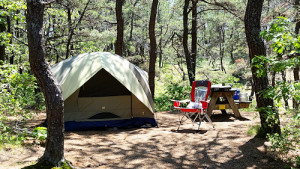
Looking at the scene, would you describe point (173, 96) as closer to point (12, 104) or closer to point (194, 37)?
point (194, 37)

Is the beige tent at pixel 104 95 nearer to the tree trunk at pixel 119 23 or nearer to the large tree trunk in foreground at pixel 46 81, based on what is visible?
the tree trunk at pixel 119 23

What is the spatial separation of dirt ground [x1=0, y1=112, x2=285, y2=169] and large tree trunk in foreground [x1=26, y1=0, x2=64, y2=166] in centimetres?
48

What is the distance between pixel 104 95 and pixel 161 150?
249cm

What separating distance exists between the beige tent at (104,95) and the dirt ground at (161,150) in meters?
0.46

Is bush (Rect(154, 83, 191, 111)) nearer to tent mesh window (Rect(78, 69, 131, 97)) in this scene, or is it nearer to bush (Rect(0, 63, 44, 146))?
tent mesh window (Rect(78, 69, 131, 97))

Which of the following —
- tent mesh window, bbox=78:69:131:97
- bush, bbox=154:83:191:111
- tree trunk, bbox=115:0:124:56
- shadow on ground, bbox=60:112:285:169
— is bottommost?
shadow on ground, bbox=60:112:285:169

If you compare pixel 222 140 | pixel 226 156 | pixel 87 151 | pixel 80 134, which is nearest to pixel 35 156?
pixel 87 151

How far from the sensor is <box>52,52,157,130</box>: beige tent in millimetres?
5914

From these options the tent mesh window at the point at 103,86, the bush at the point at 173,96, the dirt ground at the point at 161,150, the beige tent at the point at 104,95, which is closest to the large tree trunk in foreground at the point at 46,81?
the dirt ground at the point at 161,150

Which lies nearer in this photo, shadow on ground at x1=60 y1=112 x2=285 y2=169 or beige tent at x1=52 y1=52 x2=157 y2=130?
shadow on ground at x1=60 y1=112 x2=285 y2=169

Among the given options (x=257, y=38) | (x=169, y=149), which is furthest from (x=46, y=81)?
(x=257, y=38)

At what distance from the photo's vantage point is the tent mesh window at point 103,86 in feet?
20.6

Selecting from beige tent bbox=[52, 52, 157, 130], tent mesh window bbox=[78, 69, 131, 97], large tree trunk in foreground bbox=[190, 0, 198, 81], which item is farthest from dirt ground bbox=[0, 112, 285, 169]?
large tree trunk in foreground bbox=[190, 0, 198, 81]

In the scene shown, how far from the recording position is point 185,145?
4512 millimetres
